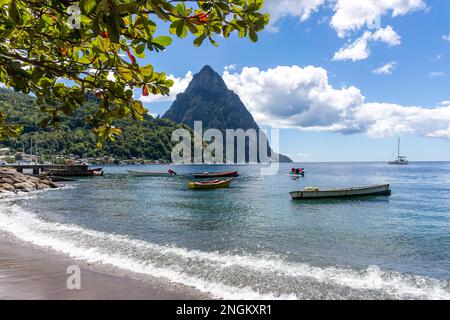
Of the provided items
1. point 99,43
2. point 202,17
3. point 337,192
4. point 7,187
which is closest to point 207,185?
point 337,192

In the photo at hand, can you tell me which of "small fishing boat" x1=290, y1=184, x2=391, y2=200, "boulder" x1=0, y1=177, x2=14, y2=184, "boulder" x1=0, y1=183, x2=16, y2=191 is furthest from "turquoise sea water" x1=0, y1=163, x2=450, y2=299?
"boulder" x1=0, y1=177, x2=14, y2=184

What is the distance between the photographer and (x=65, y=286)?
1005 cm

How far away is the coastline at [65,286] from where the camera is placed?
9.29 metres

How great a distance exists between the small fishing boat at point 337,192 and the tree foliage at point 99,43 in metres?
37.5

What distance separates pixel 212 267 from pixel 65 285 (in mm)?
5573

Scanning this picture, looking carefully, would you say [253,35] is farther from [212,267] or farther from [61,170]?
[61,170]

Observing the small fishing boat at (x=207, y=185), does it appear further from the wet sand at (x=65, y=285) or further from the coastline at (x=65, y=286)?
the wet sand at (x=65, y=285)

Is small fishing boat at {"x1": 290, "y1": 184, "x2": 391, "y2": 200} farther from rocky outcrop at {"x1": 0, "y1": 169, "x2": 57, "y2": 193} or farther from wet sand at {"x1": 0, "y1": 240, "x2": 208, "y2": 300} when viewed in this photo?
rocky outcrop at {"x1": 0, "y1": 169, "x2": 57, "y2": 193}

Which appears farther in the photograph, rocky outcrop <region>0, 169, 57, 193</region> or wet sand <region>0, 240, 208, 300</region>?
rocky outcrop <region>0, 169, 57, 193</region>

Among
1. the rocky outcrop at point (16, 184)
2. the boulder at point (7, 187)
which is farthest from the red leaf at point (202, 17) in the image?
the boulder at point (7, 187)

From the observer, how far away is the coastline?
9.29 meters
